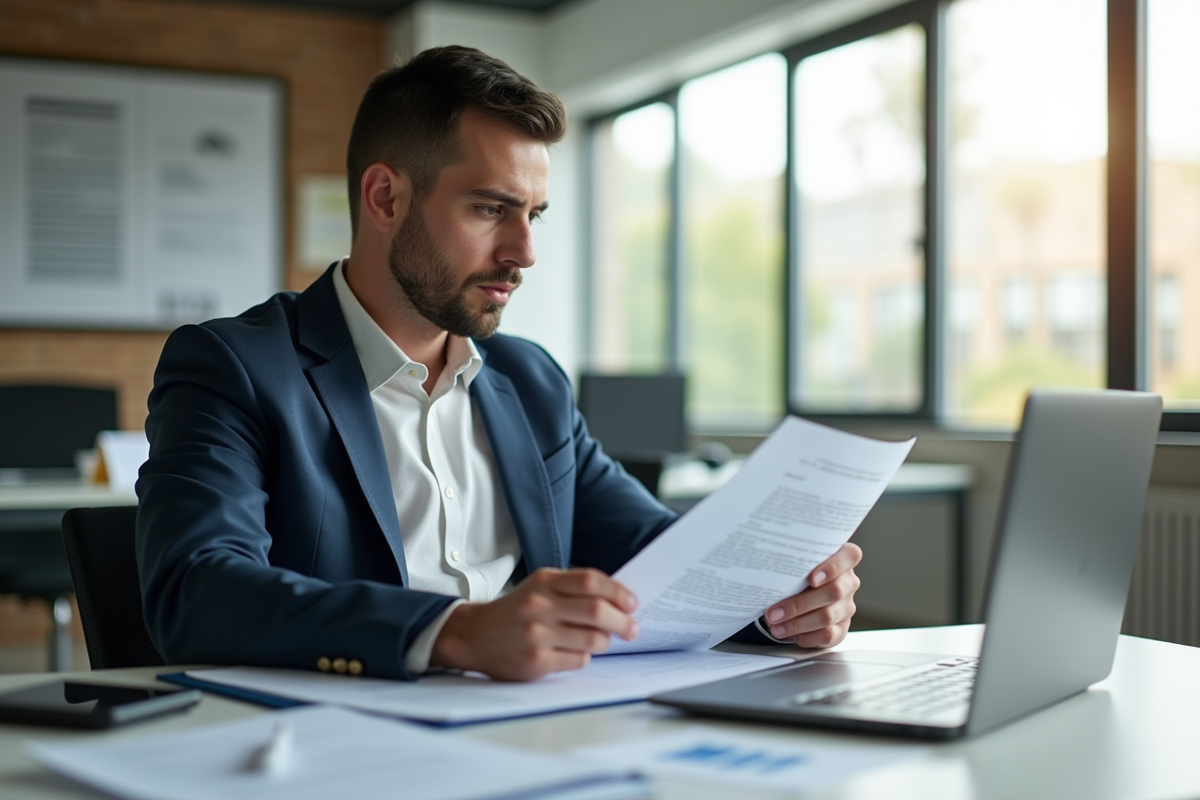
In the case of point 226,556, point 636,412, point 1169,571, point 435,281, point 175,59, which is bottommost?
point 1169,571

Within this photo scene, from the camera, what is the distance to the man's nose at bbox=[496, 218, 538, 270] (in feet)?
5.17

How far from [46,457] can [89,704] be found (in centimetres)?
345

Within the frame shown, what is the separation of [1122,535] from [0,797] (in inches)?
34.9

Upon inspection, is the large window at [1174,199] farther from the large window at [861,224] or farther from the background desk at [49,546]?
the background desk at [49,546]

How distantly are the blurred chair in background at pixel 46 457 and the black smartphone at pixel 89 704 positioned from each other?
276 cm

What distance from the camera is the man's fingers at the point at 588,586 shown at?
101 cm

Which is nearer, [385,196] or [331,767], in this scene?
[331,767]

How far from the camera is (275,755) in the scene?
2.43ft

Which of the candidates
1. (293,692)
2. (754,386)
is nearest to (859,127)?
(754,386)

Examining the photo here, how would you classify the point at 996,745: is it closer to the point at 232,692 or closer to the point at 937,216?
the point at 232,692

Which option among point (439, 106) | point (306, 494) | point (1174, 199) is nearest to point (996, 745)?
point (306, 494)

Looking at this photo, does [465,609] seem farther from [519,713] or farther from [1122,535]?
[1122,535]

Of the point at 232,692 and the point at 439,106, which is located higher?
the point at 439,106

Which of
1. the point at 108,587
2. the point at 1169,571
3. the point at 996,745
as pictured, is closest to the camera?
the point at 996,745
